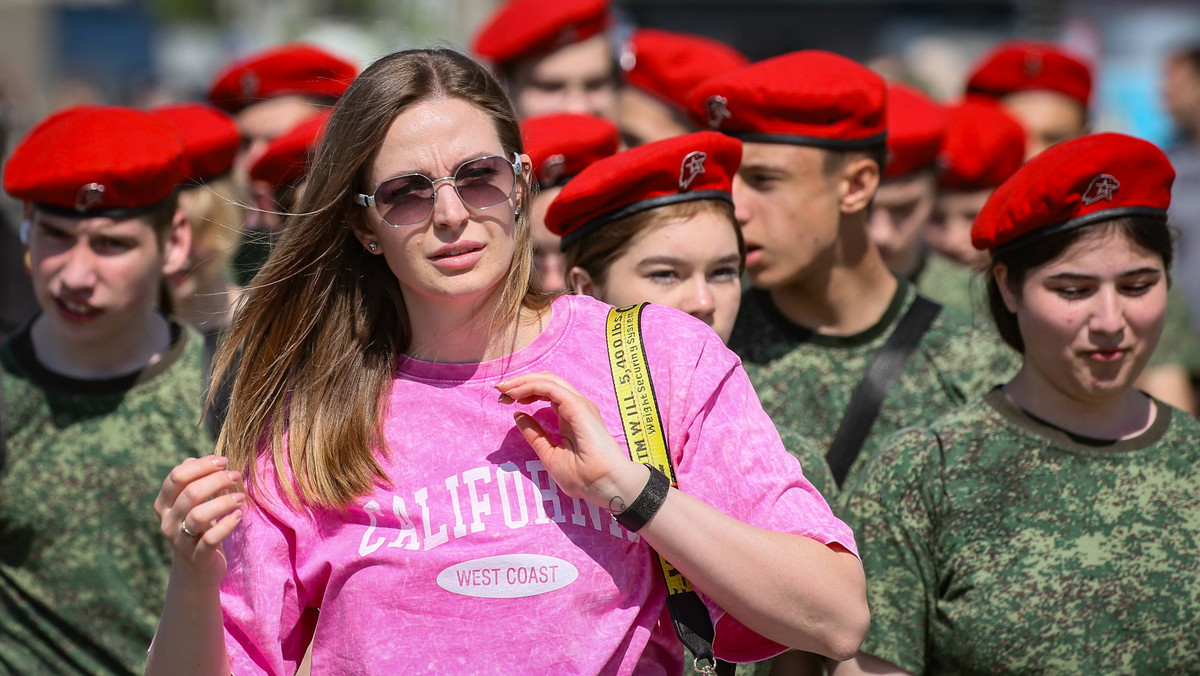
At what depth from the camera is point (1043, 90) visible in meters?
7.75

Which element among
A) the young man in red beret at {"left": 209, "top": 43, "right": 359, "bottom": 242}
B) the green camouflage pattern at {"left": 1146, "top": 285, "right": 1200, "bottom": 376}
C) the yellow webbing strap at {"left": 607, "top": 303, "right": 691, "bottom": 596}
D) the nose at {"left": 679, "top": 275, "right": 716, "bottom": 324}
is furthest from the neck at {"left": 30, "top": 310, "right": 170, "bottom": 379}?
the green camouflage pattern at {"left": 1146, "top": 285, "right": 1200, "bottom": 376}

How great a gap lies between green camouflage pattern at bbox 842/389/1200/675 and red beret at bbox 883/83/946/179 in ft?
7.94

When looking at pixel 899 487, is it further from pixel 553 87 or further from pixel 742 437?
pixel 553 87

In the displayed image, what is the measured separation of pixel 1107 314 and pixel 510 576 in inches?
65.6

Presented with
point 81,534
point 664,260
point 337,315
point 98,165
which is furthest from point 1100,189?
point 81,534

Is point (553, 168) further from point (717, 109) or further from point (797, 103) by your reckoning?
point (797, 103)

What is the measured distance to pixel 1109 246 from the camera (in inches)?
132

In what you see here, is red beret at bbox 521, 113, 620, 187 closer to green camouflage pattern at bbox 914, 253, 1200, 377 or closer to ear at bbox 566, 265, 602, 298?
ear at bbox 566, 265, 602, 298

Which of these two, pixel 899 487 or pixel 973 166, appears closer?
pixel 899 487

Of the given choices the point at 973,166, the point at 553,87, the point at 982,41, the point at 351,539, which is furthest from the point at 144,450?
the point at 982,41

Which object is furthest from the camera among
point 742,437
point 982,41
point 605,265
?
point 982,41

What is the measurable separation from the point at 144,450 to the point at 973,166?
4097 millimetres

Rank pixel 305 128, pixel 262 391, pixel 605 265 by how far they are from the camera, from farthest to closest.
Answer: pixel 305 128 < pixel 605 265 < pixel 262 391

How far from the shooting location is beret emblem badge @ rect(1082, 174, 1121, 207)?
3354mm
